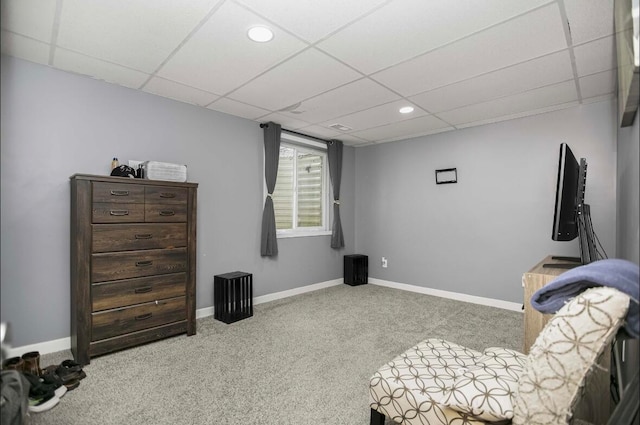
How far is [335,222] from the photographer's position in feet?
16.4

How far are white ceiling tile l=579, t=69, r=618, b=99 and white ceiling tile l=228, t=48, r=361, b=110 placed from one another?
2.00 m

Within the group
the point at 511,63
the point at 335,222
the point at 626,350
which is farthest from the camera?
the point at 335,222

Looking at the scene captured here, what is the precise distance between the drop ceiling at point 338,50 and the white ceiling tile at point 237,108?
1.3 inches

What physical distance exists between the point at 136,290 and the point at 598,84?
14.4ft

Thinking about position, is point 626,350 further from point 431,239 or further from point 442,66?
point 431,239

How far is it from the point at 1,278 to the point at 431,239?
14.5 ft

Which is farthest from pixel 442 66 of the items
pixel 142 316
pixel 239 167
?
pixel 142 316

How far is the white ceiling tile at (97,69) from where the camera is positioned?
7.79 ft

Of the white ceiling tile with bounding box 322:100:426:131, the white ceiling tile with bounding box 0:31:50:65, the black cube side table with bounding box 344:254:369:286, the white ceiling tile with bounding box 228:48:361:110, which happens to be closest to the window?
the black cube side table with bounding box 344:254:369:286

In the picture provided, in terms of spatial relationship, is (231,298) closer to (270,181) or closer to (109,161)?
(270,181)

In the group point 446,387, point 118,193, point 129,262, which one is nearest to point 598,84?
point 446,387

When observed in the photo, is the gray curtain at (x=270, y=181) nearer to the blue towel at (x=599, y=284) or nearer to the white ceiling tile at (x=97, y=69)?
the white ceiling tile at (x=97, y=69)

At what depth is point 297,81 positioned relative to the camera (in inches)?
109

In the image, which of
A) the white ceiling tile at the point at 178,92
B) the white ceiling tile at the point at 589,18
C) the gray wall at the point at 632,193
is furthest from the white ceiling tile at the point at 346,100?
the gray wall at the point at 632,193
